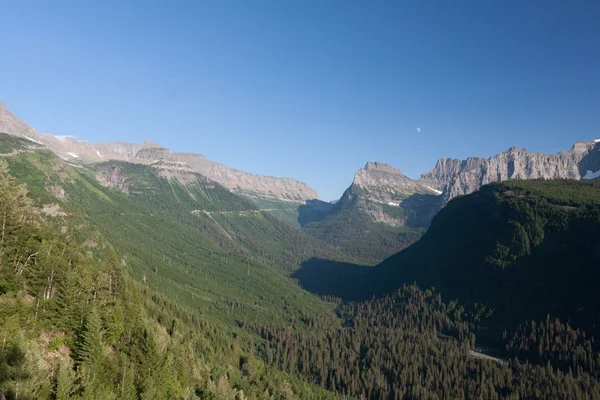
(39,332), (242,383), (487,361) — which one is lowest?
(242,383)

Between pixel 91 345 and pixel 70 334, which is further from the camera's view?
pixel 70 334

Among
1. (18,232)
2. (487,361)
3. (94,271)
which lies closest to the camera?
(18,232)

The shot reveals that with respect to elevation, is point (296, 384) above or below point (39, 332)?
below

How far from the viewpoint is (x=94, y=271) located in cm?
9119

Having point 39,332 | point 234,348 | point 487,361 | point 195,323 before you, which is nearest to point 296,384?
point 234,348

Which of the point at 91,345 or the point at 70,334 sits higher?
the point at 91,345

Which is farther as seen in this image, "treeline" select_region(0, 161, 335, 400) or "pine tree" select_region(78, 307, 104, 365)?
"pine tree" select_region(78, 307, 104, 365)

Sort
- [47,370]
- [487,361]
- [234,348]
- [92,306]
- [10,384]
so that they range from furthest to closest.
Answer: [487,361]
[234,348]
[92,306]
[47,370]
[10,384]

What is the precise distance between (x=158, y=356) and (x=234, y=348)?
109123mm

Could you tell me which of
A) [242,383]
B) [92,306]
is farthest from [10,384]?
[242,383]

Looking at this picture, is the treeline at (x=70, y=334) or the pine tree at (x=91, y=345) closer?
the treeline at (x=70, y=334)

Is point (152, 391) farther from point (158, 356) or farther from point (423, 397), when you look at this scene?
point (423, 397)

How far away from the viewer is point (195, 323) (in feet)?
588

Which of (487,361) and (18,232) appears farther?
(487,361)
